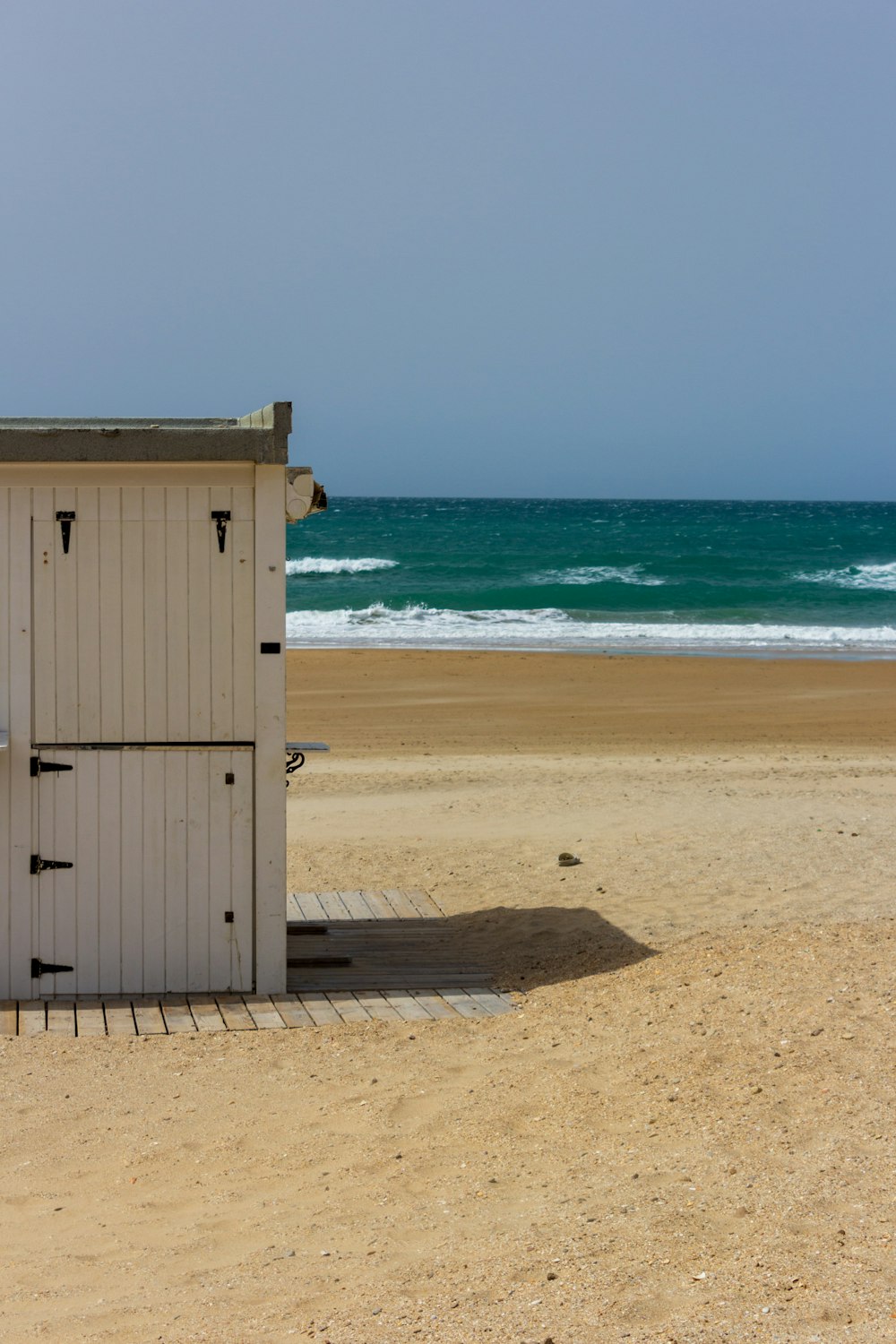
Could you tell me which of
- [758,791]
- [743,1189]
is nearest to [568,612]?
[758,791]

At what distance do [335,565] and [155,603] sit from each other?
36.4m

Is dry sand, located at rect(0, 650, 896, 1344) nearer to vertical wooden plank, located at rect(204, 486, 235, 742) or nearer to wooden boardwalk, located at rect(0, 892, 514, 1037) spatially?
wooden boardwalk, located at rect(0, 892, 514, 1037)

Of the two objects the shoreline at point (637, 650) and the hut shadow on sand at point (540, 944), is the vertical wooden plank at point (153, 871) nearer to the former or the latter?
the hut shadow on sand at point (540, 944)

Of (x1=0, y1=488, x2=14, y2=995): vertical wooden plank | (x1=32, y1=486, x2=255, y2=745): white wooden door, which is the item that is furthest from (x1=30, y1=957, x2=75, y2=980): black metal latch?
(x1=32, y1=486, x2=255, y2=745): white wooden door

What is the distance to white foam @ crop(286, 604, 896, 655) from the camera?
2564 centimetres

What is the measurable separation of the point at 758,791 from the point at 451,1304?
8.28 metres

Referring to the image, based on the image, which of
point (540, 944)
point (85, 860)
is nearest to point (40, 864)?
point (85, 860)

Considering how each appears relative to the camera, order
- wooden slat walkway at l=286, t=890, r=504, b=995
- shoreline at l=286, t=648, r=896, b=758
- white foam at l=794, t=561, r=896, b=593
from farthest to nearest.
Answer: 1. white foam at l=794, t=561, r=896, b=593
2. shoreline at l=286, t=648, r=896, b=758
3. wooden slat walkway at l=286, t=890, r=504, b=995

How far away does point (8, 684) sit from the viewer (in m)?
6.29

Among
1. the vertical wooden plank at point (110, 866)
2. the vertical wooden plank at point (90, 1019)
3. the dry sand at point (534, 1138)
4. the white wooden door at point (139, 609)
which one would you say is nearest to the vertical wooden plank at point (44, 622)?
the white wooden door at point (139, 609)

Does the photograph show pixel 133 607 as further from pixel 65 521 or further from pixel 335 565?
pixel 335 565

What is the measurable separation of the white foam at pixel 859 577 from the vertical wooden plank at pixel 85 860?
3514 centimetres

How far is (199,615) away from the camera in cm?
636

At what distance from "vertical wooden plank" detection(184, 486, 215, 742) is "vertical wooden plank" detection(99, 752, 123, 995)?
389mm
